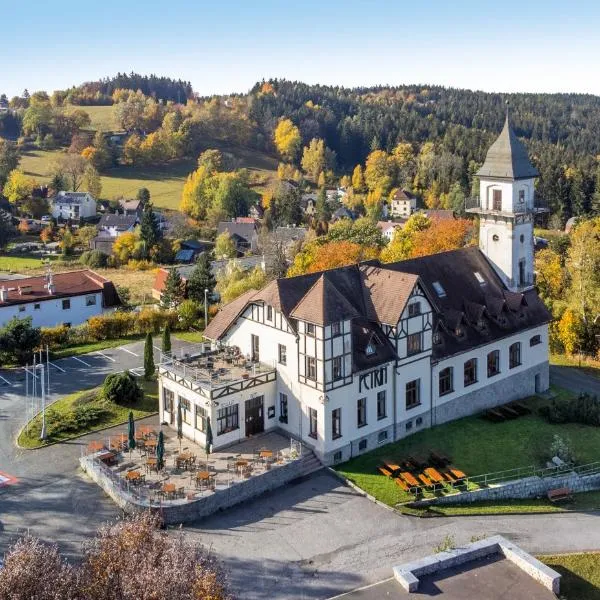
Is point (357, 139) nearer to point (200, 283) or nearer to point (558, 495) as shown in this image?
point (200, 283)

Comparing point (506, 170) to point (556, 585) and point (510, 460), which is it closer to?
point (510, 460)

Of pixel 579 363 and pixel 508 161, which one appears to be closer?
pixel 508 161

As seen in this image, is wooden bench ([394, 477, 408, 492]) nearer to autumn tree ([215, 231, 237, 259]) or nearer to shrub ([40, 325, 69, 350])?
shrub ([40, 325, 69, 350])

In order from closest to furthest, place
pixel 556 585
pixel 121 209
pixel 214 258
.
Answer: pixel 556 585 → pixel 214 258 → pixel 121 209

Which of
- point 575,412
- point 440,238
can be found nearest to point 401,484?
point 575,412

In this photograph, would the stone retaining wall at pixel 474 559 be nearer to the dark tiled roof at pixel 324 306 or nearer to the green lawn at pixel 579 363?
the dark tiled roof at pixel 324 306

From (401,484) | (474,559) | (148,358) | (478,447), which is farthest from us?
(148,358)

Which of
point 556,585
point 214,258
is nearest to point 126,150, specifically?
point 214,258
